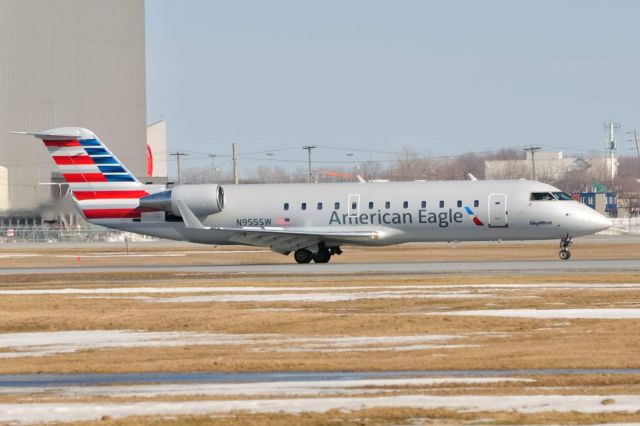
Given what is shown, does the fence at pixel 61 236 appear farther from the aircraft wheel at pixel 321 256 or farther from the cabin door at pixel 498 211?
the cabin door at pixel 498 211

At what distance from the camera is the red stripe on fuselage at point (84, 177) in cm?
5109

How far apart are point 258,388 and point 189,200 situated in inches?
1326

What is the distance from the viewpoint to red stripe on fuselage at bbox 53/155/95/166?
5131 cm

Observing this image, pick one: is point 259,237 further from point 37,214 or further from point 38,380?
point 37,214

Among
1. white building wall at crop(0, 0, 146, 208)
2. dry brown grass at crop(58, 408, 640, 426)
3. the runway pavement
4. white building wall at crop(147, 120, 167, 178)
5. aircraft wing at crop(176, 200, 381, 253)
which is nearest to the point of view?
dry brown grass at crop(58, 408, 640, 426)

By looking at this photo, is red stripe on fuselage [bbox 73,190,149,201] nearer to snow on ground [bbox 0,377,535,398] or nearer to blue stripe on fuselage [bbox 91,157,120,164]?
blue stripe on fuselage [bbox 91,157,120,164]

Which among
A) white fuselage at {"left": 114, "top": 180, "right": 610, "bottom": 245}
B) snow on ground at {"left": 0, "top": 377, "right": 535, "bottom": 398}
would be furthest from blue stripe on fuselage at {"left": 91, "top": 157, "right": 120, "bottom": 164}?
snow on ground at {"left": 0, "top": 377, "right": 535, "bottom": 398}

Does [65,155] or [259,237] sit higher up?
[65,155]

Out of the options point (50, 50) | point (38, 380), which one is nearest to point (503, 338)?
point (38, 380)

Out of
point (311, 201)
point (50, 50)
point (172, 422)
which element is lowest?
point (172, 422)

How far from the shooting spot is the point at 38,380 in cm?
1803

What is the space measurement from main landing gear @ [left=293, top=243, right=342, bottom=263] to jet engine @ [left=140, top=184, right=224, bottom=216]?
4.03m

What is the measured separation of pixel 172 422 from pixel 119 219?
123 feet

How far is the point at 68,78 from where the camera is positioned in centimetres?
11400
